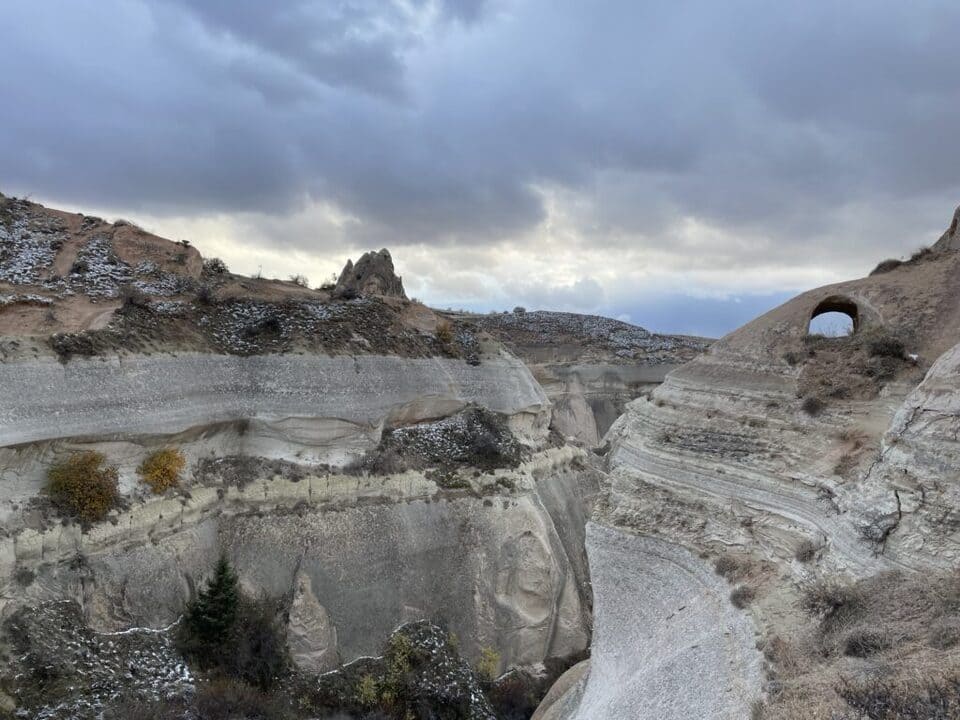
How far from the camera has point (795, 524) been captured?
40.2 feet

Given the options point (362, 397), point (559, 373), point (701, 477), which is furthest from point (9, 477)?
point (559, 373)

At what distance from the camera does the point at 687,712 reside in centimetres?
1047

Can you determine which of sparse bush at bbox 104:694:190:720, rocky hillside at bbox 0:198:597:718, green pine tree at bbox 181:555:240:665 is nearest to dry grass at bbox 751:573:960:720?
rocky hillside at bbox 0:198:597:718

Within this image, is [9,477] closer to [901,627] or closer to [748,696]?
[748,696]

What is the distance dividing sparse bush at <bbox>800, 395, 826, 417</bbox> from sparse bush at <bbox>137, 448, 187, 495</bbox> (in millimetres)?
17736

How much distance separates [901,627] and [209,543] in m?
17.8

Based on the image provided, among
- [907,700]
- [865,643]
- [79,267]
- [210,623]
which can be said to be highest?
[79,267]

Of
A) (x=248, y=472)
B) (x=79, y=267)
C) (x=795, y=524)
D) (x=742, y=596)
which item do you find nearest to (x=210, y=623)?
(x=248, y=472)

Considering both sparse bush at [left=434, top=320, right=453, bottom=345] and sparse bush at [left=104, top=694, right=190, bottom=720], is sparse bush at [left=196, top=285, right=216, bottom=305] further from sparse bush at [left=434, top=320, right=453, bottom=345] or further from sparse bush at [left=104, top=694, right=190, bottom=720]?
sparse bush at [left=104, top=694, right=190, bottom=720]

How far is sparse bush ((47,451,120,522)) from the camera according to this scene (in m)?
15.9

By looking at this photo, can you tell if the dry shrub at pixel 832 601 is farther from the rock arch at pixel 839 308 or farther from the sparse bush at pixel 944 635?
the rock arch at pixel 839 308

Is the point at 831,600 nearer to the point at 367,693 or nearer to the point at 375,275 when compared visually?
the point at 367,693

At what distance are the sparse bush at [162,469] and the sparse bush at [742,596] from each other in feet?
52.4

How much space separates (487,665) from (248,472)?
10.5 m
